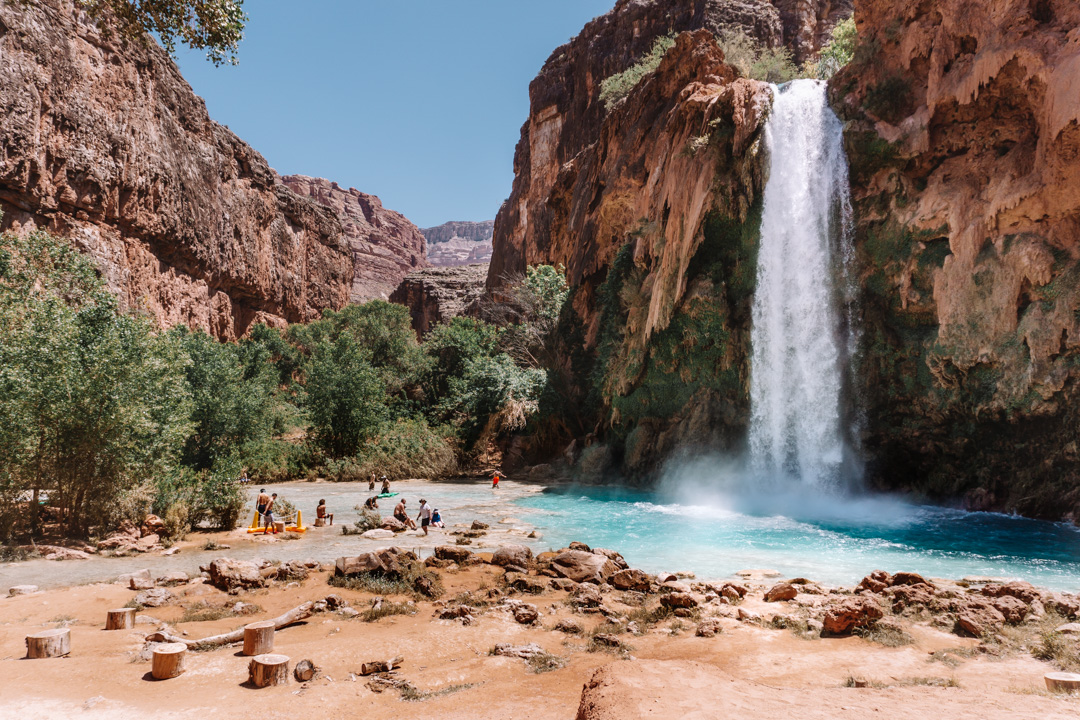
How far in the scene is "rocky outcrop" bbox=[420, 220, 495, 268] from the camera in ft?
539

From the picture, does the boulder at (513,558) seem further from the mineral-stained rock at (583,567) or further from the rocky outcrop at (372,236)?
the rocky outcrop at (372,236)

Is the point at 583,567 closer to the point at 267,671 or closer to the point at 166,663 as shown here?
the point at 267,671

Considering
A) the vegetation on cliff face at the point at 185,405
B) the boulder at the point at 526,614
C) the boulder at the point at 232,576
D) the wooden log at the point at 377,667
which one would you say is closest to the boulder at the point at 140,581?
the boulder at the point at 232,576

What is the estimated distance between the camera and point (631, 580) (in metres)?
8.03

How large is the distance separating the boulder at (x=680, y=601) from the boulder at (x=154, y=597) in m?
5.90

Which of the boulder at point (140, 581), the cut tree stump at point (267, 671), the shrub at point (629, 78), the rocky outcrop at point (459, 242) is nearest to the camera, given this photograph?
the cut tree stump at point (267, 671)

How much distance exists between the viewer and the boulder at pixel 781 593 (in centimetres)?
743

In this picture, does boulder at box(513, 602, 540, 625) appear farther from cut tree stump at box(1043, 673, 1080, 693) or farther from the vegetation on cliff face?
the vegetation on cliff face

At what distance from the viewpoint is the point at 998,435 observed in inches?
629

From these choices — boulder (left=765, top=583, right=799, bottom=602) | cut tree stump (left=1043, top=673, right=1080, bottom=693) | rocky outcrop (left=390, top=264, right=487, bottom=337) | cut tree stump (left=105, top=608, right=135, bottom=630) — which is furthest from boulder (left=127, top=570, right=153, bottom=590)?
rocky outcrop (left=390, top=264, right=487, bottom=337)

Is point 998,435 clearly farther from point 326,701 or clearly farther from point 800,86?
point 326,701

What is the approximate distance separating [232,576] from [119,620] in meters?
1.84

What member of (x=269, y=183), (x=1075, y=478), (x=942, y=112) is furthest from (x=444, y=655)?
(x=269, y=183)

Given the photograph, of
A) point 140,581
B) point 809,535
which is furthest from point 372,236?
point 140,581
